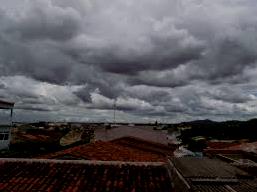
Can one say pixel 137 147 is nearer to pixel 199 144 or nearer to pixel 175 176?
pixel 175 176

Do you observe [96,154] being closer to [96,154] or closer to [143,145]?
[96,154]

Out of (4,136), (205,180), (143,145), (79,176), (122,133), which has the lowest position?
(79,176)

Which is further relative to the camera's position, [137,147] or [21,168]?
[137,147]

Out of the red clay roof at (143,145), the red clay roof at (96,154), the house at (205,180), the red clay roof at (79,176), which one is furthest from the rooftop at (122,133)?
the house at (205,180)

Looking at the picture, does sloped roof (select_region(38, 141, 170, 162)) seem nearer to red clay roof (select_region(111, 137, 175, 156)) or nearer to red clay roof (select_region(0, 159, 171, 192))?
red clay roof (select_region(0, 159, 171, 192))

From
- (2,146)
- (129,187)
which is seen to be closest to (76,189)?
(129,187)

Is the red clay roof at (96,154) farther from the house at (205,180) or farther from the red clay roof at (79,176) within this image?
the house at (205,180)

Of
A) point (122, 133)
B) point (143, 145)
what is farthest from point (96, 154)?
point (122, 133)

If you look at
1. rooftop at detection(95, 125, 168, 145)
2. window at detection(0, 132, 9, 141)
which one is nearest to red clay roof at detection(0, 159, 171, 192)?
rooftop at detection(95, 125, 168, 145)
